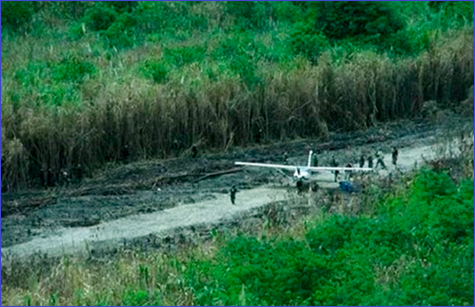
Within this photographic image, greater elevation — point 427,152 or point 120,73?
point 120,73

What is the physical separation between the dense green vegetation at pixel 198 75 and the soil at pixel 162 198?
347 millimetres

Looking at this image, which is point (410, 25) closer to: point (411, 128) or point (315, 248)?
point (411, 128)

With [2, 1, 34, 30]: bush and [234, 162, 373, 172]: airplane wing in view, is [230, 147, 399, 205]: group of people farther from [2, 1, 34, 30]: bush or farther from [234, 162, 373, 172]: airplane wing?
[2, 1, 34, 30]: bush

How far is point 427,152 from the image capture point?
16734mm

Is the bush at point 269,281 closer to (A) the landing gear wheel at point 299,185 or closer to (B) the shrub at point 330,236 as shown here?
(B) the shrub at point 330,236

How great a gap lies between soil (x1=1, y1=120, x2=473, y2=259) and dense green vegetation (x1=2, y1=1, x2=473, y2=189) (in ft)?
1.14

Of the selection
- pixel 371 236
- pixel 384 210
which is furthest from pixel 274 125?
pixel 371 236

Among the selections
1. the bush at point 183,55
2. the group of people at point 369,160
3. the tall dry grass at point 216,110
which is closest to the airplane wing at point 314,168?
the group of people at point 369,160

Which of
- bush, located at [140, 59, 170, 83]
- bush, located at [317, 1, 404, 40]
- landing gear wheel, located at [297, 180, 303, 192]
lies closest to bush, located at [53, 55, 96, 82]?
bush, located at [140, 59, 170, 83]

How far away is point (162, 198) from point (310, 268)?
5586 mm

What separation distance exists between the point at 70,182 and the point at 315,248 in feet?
17.8

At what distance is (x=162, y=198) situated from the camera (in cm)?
1462

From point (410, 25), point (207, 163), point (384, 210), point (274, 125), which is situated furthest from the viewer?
point (410, 25)

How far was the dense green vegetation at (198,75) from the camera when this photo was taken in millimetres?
15297
